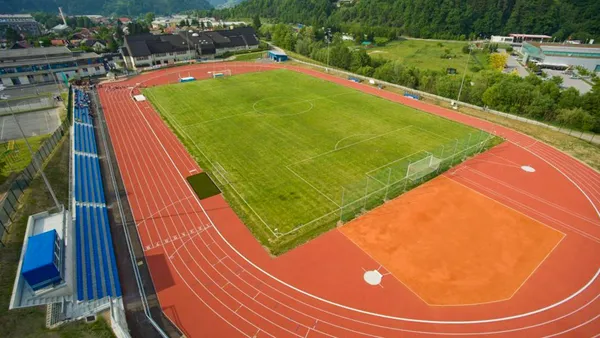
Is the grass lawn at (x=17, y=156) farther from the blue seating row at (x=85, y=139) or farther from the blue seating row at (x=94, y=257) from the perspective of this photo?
the blue seating row at (x=94, y=257)

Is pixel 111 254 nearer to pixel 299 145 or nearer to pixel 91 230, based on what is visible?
pixel 91 230

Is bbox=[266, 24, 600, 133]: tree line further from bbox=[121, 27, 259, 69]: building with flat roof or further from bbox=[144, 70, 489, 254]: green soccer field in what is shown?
bbox=[121, 27, 259, 69]: building with flat roof

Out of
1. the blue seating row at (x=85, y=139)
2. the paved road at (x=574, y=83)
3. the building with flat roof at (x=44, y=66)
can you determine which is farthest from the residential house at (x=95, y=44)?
the paved road at (x=574, y=83)

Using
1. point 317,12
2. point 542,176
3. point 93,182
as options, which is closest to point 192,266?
point 93,182

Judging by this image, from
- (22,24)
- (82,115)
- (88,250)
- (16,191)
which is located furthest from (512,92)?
(22,24)

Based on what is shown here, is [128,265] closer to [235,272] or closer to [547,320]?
[235,272]
